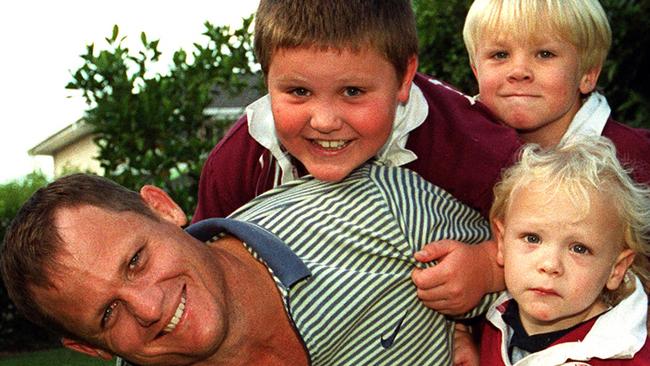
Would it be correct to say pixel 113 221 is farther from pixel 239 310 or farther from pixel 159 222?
pixel 239 310

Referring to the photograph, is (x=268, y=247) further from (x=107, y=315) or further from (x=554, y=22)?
(x=554, y=22)

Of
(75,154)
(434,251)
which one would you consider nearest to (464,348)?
(434,251)

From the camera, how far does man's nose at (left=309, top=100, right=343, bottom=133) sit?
366 centimetres

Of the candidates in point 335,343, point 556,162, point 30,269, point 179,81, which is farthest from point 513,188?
point 179,81

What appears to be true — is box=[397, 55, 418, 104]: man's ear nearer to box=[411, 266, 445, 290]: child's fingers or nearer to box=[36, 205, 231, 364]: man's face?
box=[411, 266, 445, 290]: child's fingers

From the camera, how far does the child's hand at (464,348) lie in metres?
3.95

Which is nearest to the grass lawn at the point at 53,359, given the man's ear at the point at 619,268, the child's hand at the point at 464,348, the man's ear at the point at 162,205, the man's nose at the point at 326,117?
the child's hand at the point at 464,348

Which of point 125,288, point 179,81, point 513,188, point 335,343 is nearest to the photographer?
point 125,288

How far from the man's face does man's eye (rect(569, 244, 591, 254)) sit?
3.83 ft

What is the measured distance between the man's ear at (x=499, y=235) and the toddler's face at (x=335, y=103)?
1.65 ft

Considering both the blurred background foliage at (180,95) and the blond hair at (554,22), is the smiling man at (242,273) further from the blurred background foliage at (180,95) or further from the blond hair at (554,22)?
the blurred background foliage at (180,95)

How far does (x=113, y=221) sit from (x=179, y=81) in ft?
14.8

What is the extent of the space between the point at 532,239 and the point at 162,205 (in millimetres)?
1274

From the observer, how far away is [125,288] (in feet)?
10.6
